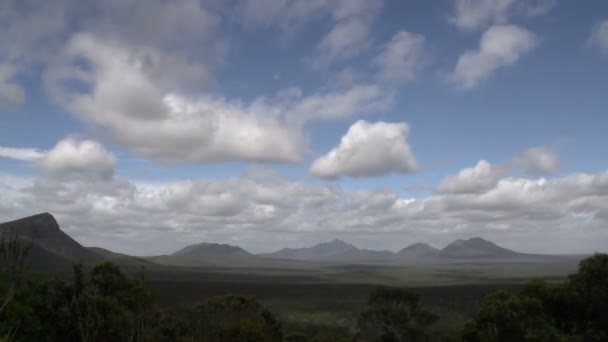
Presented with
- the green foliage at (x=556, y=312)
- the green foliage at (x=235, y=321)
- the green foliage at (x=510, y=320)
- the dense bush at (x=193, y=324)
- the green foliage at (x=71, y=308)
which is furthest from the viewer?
the green foliage at (x=235, y=321)

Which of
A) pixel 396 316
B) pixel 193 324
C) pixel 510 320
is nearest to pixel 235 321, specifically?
pixel 193 324

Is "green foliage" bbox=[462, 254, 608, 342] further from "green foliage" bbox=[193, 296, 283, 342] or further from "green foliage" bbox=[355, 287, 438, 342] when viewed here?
"green foliage" bbox=[355, 287, 438, 342]

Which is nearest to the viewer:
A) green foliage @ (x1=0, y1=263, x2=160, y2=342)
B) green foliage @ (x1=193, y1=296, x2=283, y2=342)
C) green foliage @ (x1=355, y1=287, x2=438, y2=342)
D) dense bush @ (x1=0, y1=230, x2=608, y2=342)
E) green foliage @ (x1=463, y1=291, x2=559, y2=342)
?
dense bush @ (x1=0, y1=230, x2=608, y2=342)

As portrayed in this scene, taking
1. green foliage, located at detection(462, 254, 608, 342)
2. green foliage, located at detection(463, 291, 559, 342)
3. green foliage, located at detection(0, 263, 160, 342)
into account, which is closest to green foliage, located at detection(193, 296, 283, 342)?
green foliage, located at detection(0, 263, 160, 342)

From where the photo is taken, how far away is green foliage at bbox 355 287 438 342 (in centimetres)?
6056

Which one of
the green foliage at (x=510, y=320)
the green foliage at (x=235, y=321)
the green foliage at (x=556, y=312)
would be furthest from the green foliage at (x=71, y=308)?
the green foliage at (x=556, y=312)

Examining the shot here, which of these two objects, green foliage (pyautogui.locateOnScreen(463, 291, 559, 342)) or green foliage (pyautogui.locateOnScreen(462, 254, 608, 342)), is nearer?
green foliage (pyautogui.locateOnScreen(462, 254, 608, 342))

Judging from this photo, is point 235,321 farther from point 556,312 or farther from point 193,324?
point 556,312

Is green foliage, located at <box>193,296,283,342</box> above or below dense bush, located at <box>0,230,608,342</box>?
below

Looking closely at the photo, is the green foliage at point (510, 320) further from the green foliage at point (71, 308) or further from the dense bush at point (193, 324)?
the green foliage at point (71, 308)

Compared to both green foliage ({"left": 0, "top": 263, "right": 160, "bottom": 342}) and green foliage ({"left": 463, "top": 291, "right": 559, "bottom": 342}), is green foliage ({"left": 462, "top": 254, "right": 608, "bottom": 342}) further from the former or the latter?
green foliage ({"left": 0, "top": 263, "right": 160, "bottom": 342})

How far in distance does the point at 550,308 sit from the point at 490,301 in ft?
14.0

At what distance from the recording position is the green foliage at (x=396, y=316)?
6056cm

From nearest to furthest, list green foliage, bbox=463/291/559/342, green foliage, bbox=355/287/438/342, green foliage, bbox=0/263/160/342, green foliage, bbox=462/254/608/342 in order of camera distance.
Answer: green foliage, bbox=0/263/160/342 → green foliage, bbox=462/254/608/342 → green foliage, bbox=463/291/559/342 → green foliage, bbox=355/287/438/342
